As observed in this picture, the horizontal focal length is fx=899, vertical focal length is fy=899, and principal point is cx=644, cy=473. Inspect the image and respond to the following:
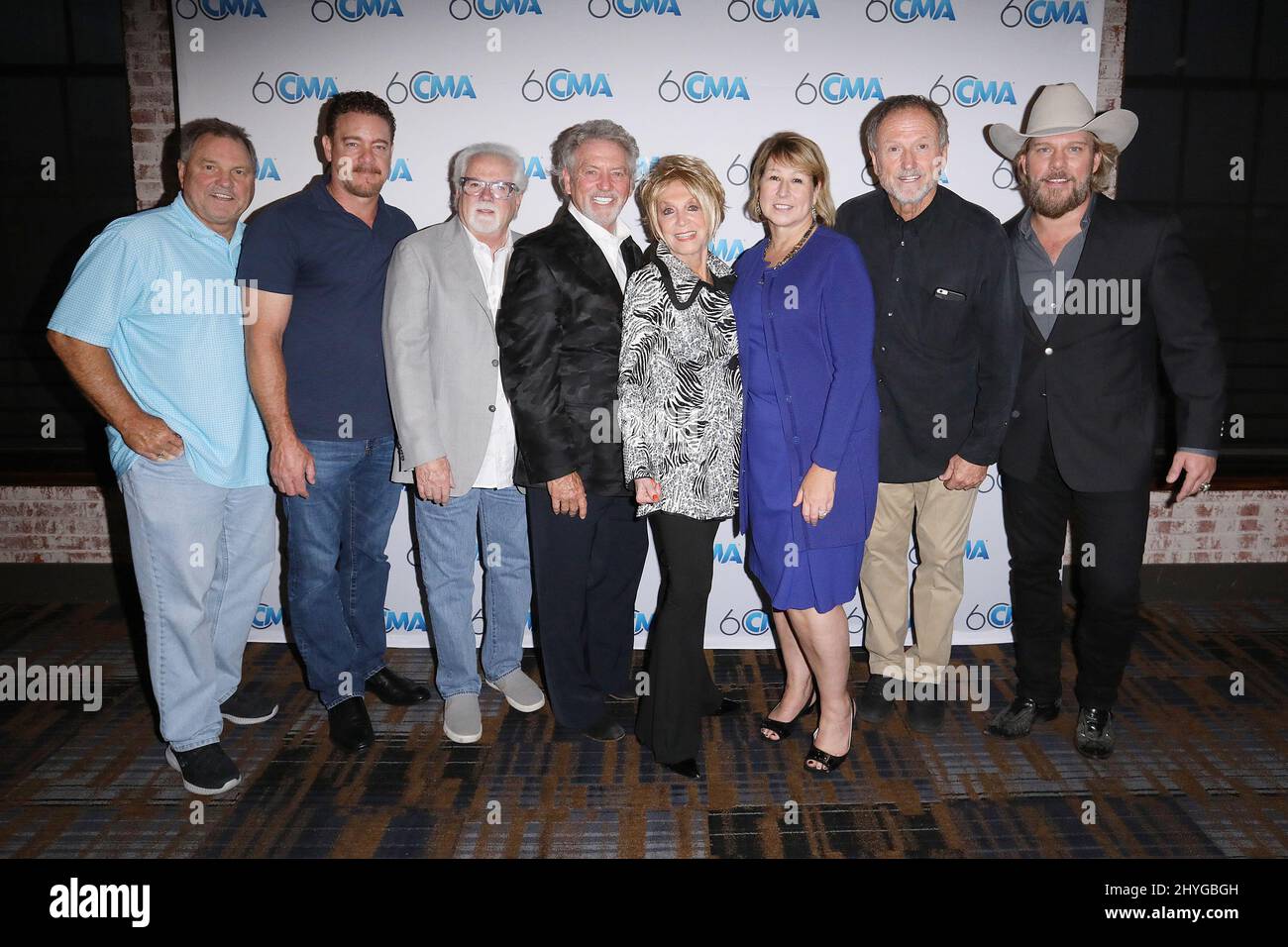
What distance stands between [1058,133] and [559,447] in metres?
1.91

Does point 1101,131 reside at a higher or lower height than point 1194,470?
higher

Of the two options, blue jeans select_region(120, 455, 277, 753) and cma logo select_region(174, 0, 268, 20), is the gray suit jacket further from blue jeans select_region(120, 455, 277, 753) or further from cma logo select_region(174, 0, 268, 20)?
cma logo select_region(174, 0, 268, 20)

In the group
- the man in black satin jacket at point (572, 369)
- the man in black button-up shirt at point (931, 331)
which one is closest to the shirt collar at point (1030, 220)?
the man in black button-up shirt at point (931, 331)

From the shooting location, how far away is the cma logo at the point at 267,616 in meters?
3.93

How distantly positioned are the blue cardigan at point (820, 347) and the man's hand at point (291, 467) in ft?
4.78

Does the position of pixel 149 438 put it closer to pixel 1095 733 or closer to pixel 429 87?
pixel 429 87

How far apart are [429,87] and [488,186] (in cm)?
95

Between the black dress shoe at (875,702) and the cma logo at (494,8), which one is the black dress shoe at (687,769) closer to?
the black dress shoe at (875,702)

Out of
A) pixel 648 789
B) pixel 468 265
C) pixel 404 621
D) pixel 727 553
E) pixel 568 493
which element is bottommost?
pixel 648 789

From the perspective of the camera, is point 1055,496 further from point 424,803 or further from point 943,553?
point 424,803

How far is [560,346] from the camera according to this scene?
2.79m

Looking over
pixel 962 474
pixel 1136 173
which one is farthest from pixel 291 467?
pixel 1136 173
